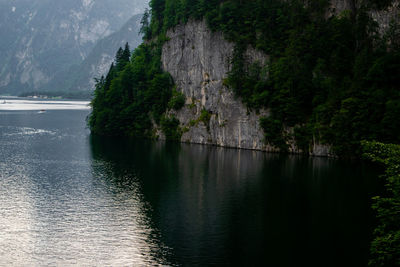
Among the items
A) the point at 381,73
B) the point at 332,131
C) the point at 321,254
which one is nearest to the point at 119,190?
the point at 321,254

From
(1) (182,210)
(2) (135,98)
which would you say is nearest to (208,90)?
(2) (135,98)

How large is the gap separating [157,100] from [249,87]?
27.2 meters

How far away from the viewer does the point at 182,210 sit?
4975 cm

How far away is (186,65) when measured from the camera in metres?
116

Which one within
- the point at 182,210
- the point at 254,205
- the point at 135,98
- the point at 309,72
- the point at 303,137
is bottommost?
the point at 182,210

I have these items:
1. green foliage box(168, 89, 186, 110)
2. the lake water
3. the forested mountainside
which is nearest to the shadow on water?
the lake water

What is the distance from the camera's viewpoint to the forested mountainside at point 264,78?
8200cm

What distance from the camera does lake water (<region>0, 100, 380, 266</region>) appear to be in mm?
37344

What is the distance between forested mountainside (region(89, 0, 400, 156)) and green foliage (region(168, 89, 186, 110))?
0.91 ft

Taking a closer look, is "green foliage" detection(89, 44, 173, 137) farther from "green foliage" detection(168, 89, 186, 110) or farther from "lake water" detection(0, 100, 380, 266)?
"lake water" detection(0, 100, 380, 266)

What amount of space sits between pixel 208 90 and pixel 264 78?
16.7m

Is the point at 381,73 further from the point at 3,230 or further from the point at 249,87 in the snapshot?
the point at 3,230

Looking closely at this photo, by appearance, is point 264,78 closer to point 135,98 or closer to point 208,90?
point 208,90

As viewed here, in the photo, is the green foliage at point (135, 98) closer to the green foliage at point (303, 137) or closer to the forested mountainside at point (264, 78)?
the forested mountainside at point (264, 78)
